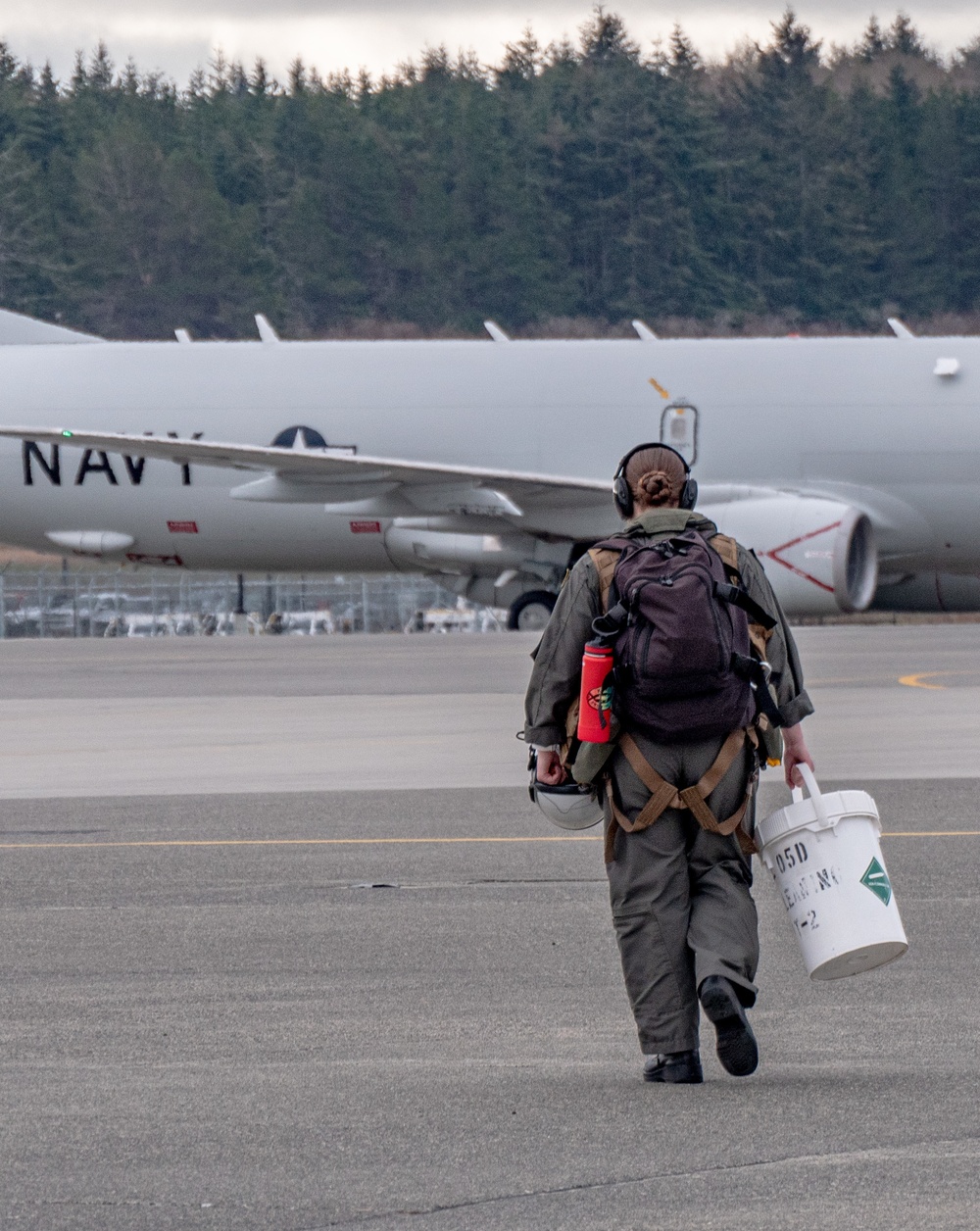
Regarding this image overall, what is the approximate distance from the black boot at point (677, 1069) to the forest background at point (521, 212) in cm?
7274

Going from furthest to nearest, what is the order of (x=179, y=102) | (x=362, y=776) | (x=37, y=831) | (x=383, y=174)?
(x=179, y=102)
(x=383, y=174)
(x=362, y=776)
(x=37, y=831)

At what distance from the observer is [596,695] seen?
18.2ft

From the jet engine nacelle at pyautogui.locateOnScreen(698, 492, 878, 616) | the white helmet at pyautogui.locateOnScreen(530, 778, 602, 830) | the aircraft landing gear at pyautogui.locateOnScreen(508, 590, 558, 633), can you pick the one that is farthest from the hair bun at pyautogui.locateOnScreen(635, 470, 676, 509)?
the aircraft landing gear at pyautogui.locateOnScreen(508, 590, 558, 633)

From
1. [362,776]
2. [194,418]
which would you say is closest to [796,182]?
[194,418]

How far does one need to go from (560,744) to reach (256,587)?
37.5 metres

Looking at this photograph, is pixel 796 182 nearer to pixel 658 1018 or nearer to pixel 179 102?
pixel 179 102

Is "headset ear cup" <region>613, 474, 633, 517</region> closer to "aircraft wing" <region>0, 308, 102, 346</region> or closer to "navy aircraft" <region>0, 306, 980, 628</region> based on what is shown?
"navy aircraft" <region>0, 306, 980, 628</region>

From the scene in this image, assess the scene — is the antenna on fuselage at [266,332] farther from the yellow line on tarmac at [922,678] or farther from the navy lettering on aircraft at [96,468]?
the yellow line on tarmac at [922,678]

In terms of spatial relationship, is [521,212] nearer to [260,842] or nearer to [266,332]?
[266,332]

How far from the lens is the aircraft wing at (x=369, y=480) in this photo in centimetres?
2514

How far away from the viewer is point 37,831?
1059cm

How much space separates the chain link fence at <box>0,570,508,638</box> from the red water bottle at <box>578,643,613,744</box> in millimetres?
31528

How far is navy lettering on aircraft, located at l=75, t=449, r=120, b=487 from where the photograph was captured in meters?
28.2

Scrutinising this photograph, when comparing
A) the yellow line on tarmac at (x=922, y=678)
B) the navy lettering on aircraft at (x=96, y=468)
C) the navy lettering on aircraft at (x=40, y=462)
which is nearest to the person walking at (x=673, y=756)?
the yellow line on tarmac at (x=922, y=678)
